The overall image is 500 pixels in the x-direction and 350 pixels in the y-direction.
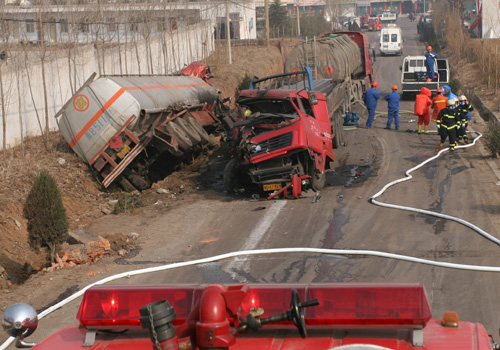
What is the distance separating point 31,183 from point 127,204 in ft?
7.86

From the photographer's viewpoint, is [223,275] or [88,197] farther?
[88,197]

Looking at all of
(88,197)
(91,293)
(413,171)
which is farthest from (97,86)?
(91,293)

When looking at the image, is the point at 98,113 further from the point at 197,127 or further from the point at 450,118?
the point at 450,118

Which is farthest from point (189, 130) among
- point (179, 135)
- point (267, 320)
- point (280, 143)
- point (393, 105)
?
point (267, 320)

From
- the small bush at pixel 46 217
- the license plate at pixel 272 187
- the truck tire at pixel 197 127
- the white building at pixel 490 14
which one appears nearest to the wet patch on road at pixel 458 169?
the license plate at pixel 272 187

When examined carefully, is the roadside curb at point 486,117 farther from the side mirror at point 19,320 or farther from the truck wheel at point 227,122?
the side mirror at point 19,320

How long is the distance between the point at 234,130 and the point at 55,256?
623 cm

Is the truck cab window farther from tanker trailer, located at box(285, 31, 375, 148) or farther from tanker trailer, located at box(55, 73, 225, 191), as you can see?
tanker trailer, located at box(55, 73, 225, 191)

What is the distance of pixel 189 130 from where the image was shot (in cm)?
1923

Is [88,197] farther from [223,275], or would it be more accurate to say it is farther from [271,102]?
[223,275]

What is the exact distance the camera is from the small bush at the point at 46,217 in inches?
489

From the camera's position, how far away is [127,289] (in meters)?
3.73

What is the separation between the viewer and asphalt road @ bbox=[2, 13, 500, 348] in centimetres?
923

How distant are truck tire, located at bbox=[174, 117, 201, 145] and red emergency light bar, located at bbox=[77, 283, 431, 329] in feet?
50.4
